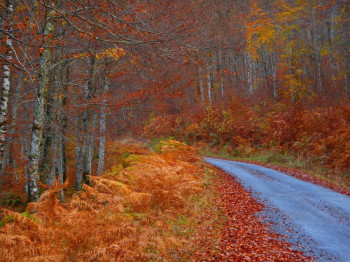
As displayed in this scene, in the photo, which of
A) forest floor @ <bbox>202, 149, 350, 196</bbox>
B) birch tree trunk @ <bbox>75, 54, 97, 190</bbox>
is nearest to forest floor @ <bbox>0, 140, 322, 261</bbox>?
birch tree trunk @ <bbox>75, 54, 97, 190</bbox>

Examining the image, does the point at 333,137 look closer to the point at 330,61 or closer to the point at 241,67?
the point at 330,61

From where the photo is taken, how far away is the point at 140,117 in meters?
13.5

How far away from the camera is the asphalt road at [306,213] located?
5.54 metres

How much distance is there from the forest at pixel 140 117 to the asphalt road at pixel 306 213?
825 mm

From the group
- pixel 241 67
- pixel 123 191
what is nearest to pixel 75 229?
pixel 123 191

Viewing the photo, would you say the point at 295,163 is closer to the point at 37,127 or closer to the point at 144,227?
the point at 144,227

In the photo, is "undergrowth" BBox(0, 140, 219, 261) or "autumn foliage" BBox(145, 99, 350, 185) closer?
"undergrowth" BBox(0, 140, 219, 261)

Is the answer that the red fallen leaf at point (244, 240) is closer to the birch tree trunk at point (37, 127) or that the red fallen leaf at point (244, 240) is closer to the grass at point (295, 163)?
the birch tree trunk at point (37, 127)

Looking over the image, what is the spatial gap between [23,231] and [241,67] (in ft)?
105

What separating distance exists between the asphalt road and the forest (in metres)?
0.83

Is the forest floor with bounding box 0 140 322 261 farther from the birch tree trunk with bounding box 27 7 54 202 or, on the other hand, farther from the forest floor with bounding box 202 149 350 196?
the forest floor with bounding box 202 149 350 196

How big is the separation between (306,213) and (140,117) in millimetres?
8547

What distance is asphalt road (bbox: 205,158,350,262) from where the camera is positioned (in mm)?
5538

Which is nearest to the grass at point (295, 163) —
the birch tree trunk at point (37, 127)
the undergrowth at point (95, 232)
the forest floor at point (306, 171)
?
the forest floor at point (306, 171)
